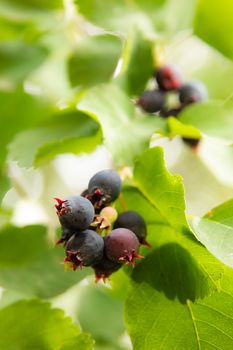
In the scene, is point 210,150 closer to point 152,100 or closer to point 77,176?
point 152,100

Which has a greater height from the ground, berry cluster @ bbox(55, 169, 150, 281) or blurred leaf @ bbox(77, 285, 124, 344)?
berry cluster @ bbox(55, 169, 150, 281)

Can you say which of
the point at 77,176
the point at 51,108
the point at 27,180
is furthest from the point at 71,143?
the point at 77,176

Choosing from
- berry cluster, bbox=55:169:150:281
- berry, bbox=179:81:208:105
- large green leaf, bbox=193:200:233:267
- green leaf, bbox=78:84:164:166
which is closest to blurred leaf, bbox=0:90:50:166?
green leaf, bbox=78:84:164:166

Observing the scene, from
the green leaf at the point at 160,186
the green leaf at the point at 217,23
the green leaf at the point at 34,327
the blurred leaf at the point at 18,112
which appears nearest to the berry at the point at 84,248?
the green leaf at the point at 160,186

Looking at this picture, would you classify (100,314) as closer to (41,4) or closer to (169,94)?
(169,94)

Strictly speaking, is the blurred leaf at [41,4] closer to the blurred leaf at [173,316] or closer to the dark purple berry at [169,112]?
the dark purple berry at [169,112]

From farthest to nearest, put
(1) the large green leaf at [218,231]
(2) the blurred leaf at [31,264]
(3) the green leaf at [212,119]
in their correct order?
(2) the blurred leaf at [31,264] → (3) the green leaf at [212,119] → (1) the large green leaf at [218,231]

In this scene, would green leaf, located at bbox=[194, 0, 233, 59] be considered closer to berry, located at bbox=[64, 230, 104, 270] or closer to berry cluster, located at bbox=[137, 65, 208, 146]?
berry cluster, located at bbox=[137, 65, 208, 146]
